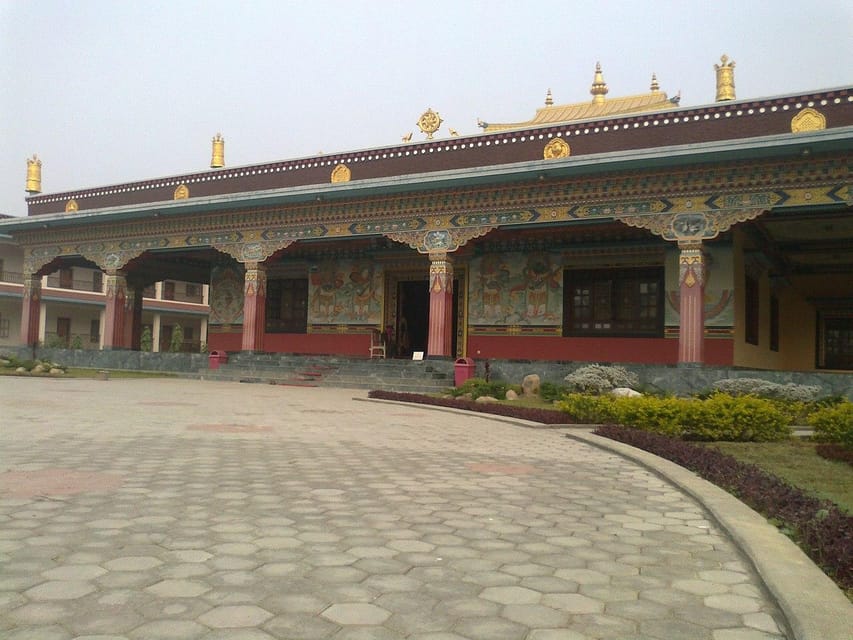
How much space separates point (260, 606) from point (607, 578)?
152cm

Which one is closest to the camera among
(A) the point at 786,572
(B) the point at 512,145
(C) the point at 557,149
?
(A) the point at 786,572

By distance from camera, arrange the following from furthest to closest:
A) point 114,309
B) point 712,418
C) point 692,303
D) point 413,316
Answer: point 413,316, point 114,309, point 692,303, point 712,418

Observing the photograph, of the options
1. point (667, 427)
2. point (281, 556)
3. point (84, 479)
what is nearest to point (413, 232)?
point (667, 427)

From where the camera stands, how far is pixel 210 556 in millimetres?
3244

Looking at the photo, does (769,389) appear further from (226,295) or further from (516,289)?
(226,295)

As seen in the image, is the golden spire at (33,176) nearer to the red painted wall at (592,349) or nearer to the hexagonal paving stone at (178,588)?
the red painted wall at (592,349)

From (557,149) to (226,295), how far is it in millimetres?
13366

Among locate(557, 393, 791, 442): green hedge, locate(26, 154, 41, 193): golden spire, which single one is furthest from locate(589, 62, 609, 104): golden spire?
locate(26, 154, 41, 193): golden spire

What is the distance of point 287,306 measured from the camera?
23.6 meters

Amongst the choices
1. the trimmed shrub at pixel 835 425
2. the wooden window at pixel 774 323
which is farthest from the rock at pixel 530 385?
the wooden window at pixel 774 323

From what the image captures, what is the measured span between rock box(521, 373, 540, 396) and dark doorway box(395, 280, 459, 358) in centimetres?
640

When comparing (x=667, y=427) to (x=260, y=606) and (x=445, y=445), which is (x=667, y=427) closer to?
(x=445, y=445)

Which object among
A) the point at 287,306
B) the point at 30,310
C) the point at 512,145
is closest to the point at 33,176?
the point at 30,310

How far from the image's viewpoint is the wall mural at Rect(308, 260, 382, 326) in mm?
21719
